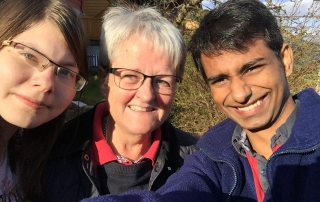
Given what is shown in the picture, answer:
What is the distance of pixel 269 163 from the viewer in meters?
2.18

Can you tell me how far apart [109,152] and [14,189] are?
24.2 inches

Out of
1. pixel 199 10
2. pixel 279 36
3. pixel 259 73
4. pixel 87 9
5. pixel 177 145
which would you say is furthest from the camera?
pixel 87 9

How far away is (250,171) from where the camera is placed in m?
2.39

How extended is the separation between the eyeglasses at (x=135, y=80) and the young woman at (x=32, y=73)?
0.76ft

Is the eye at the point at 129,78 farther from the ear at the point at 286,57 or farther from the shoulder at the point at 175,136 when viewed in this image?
the ear at the point at 286,57

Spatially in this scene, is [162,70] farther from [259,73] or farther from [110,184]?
[110,184]

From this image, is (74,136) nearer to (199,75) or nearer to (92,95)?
(199,75)

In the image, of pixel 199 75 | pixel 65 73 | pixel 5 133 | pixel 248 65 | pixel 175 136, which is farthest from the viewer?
pixel 199 75

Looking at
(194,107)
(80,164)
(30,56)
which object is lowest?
(194,107)

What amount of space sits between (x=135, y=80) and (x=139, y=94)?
0.09 meters

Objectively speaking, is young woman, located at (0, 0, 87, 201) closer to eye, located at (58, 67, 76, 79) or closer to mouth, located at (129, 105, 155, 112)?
eye, located at (58, 67, 76, 79)

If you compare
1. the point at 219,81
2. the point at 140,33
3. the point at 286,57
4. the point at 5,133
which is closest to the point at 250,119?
the point at 219,81

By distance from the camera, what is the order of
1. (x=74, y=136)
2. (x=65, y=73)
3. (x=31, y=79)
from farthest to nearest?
(x=74, y=136)
(x=65, y=73)
(x=31, y=79)

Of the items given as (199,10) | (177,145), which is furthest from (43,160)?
(199,10)
